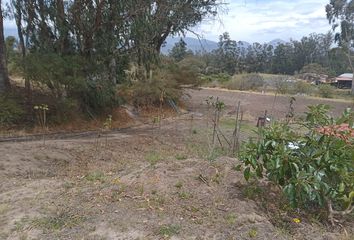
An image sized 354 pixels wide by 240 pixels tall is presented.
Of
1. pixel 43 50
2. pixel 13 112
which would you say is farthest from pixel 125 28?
pixel 13 112

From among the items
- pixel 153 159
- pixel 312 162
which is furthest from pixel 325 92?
pixel 312 162

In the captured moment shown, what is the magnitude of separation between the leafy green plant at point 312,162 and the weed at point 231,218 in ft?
1.52

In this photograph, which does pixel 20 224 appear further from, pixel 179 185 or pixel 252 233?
pixel 252 233

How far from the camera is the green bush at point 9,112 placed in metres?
8.59

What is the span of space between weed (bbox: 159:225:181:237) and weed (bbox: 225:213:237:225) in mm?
476

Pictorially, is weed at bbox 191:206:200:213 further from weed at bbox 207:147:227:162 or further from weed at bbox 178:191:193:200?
weed at bbox 207:147:227:162

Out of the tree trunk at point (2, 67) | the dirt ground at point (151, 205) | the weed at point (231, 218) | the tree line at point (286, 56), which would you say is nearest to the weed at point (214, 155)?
the dirt ground at point (151, 205)

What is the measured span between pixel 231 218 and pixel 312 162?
37.4 inches

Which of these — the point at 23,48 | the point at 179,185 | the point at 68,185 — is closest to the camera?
the point at 179,185

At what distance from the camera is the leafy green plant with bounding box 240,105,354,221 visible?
3.37m

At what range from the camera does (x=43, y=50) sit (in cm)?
952

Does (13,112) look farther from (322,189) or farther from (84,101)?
(322,189)

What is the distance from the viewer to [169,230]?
3.10m

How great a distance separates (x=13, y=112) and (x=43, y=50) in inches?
71.8
